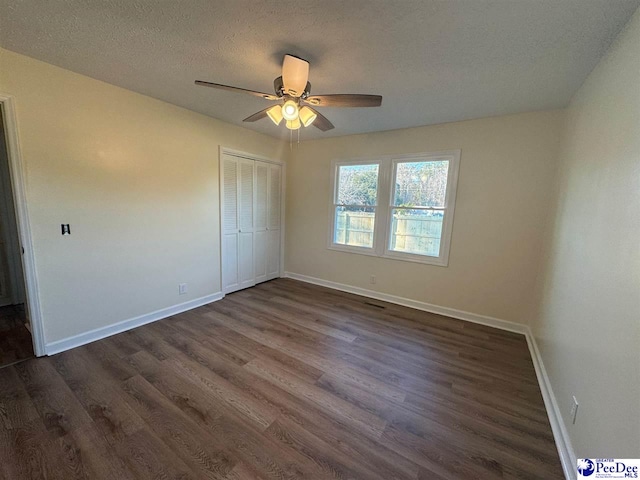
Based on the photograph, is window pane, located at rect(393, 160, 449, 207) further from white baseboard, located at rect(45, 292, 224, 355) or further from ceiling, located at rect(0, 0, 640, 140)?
white baseboard, located at rect(45, 292, 224, 355)

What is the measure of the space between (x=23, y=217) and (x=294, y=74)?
2429 millimetres

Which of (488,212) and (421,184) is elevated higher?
(421,184)

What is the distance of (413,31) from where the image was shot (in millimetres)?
1552

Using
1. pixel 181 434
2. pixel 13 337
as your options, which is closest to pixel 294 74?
pixel 181 434

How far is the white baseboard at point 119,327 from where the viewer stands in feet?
7.61

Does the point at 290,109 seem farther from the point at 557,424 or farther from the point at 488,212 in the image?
the point at 557,424

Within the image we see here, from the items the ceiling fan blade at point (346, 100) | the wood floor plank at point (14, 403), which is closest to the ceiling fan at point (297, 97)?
the ceiling fan blade at point (346, 100)

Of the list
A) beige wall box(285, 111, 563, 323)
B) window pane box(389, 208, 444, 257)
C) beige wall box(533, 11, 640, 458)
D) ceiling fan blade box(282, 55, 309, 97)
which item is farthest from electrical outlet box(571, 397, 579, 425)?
ceiling fan blade box(282, 55, 309, 97)

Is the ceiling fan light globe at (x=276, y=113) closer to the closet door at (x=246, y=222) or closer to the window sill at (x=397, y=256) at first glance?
the closet door at (x=246, y=222)

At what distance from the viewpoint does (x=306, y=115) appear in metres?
2.05

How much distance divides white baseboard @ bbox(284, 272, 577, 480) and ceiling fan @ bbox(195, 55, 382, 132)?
2383 millimetres

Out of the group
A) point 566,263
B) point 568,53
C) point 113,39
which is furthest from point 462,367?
point 113,39

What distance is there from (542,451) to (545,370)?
79 centimetres

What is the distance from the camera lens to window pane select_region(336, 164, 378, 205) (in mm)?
3811
